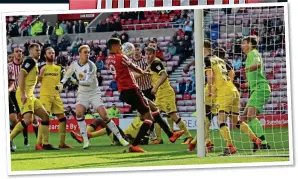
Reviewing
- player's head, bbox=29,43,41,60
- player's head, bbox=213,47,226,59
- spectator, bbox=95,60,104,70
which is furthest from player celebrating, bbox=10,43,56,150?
player's head, bbox=213,47,226,59

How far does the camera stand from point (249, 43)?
27.3 feet

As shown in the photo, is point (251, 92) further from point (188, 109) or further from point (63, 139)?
point (63, 139)

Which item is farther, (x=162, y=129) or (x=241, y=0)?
(x=241, y=0)

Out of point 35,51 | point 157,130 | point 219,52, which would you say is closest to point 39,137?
point 35,51

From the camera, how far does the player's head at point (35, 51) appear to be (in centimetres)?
838

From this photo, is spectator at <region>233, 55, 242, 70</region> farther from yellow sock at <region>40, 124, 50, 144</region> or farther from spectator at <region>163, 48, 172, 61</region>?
yellow sock at <region>40, 124, 50, 144</region>

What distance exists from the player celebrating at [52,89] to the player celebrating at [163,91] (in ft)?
2.94

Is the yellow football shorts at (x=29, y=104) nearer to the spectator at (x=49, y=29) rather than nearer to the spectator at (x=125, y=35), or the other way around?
the spectator at (x=49, y=29)

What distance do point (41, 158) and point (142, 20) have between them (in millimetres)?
1678

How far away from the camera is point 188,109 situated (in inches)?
327

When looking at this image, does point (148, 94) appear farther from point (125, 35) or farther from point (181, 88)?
point (125, 35)

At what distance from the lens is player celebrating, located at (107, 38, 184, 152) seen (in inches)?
329

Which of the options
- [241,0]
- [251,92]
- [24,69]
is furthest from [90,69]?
[241,0]

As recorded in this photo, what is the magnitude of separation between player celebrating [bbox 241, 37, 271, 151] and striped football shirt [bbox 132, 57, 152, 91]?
0.94m
